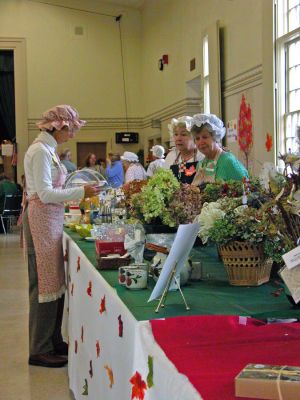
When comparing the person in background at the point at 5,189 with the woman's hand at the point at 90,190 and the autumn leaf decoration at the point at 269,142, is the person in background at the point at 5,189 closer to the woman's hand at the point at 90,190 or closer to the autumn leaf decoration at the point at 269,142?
the autumn leaf decoration at the point at 269,142

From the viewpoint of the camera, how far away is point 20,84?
50.7ft

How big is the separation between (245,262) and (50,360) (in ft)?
6.82

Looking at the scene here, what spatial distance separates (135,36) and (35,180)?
43.0 ft

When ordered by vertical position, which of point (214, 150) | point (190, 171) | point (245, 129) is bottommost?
point (190, 171)

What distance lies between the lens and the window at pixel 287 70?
7.07 m

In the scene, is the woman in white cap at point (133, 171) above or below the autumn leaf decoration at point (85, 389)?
above

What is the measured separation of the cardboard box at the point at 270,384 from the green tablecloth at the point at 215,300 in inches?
21.1

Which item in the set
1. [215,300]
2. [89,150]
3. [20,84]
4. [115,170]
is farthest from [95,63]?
[215,300]

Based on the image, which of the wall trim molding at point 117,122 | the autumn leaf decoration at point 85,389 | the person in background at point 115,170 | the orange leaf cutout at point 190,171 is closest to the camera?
the autumn leaf decoration at point 85,389

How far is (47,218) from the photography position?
3420mm

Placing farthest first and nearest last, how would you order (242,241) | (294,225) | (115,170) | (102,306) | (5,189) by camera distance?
(5,189), (115,170), (102,306), (242,241), (294,225)

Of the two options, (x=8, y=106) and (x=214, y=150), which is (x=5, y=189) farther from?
(x=214, y=150)

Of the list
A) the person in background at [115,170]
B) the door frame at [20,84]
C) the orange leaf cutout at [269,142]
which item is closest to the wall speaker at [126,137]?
the door frame at [20,84]

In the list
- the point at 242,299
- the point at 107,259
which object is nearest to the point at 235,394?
the point at 242,299
